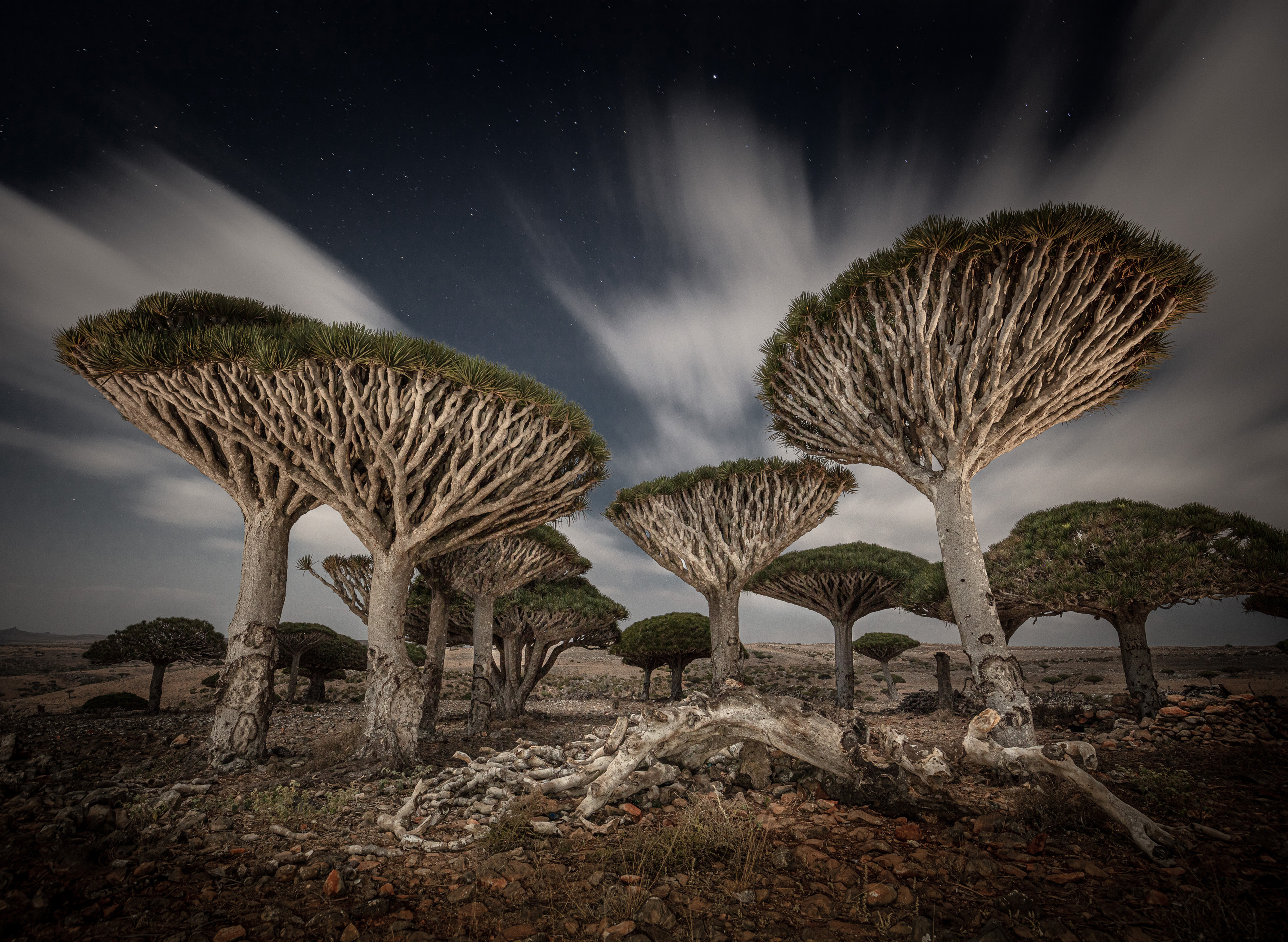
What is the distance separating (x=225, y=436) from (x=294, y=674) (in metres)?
18.0

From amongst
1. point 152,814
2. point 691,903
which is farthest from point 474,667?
point 691,903

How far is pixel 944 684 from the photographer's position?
50.1 ft

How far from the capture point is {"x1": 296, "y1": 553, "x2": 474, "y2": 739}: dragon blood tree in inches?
378

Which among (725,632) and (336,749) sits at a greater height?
(725,632)

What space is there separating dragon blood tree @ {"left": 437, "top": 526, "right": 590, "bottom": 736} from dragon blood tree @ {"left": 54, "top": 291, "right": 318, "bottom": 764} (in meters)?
4.72

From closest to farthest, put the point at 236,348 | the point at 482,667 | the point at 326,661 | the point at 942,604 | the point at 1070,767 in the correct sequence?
the point at 1070,767 → the point at 236,348 → the point at 482,667 → the point at 942,604 → the point at 326,661

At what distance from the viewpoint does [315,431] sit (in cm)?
730

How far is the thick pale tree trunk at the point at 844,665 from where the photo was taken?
677 inches

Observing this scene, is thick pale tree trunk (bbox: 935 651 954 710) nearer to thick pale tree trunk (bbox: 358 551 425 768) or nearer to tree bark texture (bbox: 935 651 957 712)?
tree bark texture (bbox: 935 651 957 712)

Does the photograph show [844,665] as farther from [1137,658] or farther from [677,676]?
[1137,658]

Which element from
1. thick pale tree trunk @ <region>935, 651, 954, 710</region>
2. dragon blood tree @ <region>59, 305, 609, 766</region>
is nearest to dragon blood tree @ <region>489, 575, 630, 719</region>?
dragon blood tree @ <region>59, 305, 609, 766</region>

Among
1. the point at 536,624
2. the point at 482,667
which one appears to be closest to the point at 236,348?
the point at 482,667

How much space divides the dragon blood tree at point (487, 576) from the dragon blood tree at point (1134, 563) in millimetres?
11335

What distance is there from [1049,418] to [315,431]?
11.3 m
